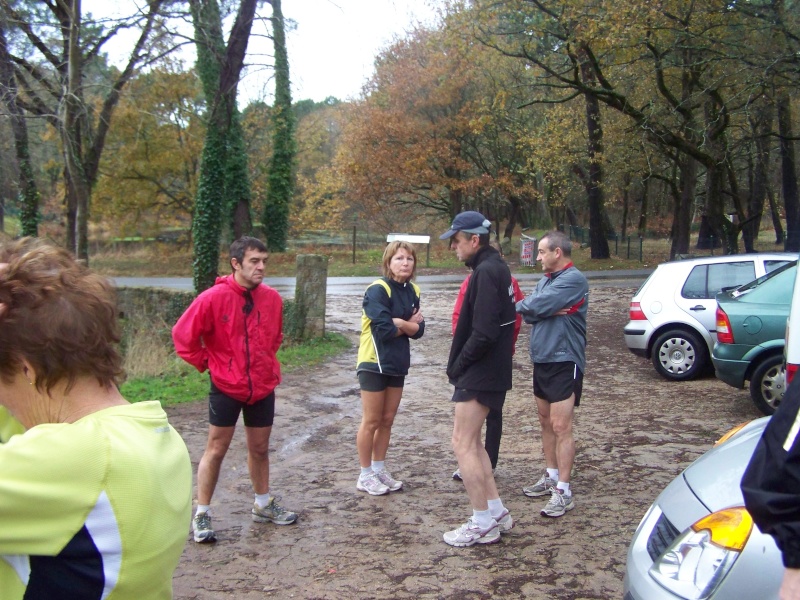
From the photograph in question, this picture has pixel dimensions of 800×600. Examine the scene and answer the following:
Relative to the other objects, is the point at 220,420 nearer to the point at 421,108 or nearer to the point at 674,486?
the point at 674,486

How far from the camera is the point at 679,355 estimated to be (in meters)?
10.3

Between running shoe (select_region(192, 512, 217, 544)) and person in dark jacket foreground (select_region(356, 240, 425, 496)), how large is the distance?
4.20ft

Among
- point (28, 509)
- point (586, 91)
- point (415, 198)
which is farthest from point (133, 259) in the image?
point (28, 509)

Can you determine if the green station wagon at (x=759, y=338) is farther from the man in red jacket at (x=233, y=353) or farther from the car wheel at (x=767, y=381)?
the man in red jacket at (x=233, y=353)

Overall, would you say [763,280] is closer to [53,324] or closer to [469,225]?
[469,225]

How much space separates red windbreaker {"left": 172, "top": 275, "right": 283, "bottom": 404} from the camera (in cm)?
494

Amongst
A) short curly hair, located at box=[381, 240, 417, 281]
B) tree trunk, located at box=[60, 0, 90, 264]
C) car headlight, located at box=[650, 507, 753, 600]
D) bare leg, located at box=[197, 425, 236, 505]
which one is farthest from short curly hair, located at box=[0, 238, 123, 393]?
tree trunk, located at box=[60, 0, 90, 264]

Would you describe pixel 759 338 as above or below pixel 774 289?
below

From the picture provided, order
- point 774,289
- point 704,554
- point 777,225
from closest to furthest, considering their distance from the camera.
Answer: point 704,554
point 774,289
point 777,225

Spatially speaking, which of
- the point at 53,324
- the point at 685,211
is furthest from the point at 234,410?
the point at 685,211

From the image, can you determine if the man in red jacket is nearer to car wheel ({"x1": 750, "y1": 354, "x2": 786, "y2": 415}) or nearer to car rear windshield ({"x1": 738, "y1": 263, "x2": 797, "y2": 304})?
car wheel ({"x1": 750, "y1": 354, "x2": 786, "y2": 415})

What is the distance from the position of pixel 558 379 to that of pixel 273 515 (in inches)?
83.0

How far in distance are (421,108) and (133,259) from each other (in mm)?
14793

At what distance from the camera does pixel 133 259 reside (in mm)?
36781
